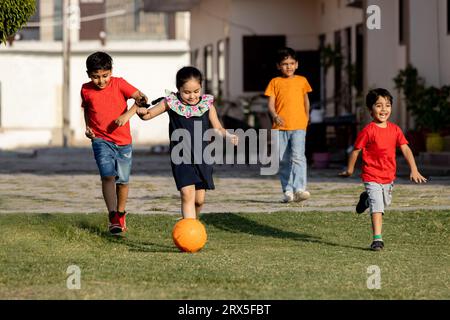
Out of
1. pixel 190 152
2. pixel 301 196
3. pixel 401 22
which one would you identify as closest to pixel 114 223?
pixel 190 152

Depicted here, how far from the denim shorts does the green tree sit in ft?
5.14

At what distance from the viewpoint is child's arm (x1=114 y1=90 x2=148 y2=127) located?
12.3 m

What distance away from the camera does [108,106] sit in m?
12.9

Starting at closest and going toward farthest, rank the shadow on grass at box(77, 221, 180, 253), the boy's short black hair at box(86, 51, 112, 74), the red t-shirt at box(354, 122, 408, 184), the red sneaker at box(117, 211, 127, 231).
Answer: the shadow on grass at box(77, 221, 180, 253)
the red t-shirt at box(354, 122, 408, 184)
the boy's short black hair at box(86, 51, 112, 74)
the red sneaker at box(117, 211, 127, 231)

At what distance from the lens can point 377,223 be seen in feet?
38.3

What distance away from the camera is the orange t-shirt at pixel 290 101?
51.9 feet

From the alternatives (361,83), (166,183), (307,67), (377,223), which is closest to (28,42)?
(307,67)

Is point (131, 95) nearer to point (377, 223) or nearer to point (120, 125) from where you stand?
point (120, 125)

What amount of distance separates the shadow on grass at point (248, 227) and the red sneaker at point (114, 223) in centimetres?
108

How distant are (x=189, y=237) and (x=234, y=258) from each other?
1.67 feet

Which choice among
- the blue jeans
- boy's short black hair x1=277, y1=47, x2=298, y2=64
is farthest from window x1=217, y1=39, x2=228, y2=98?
boy's short black hair x1=277, y1=47, x2=298, y2=64

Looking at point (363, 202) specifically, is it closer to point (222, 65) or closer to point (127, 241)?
point (127, 241)

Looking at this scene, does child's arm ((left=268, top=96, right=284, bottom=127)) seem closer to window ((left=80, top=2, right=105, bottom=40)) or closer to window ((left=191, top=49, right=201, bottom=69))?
window ((left=191, top=49, right=201, bottom=69))
